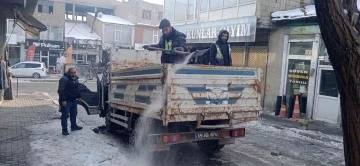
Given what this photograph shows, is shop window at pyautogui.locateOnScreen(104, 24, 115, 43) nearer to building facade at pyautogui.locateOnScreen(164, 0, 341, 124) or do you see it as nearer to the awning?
building facade at pyautogui.locateOnScreen(164, 0, 341, 124)

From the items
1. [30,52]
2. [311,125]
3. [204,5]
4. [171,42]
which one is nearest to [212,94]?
[171,42]

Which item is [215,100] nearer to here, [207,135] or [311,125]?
[207,135]

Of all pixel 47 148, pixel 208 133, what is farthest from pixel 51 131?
pixel 208 133

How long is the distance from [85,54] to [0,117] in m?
28.1

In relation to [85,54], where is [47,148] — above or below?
below

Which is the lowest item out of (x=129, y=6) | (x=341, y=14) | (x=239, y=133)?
(x=239, y=133)

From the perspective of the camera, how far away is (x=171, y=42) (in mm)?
6949

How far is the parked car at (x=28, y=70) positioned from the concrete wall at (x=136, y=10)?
18.9m

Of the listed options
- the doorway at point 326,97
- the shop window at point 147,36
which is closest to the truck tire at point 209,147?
the doorway at point 326,97

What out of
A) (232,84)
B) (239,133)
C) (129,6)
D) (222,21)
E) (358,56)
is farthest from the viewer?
(129,6)

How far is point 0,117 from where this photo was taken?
31.7ft

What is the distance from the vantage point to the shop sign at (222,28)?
12.8 m

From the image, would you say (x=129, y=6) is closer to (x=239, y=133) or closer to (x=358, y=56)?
(x=239, y=133)

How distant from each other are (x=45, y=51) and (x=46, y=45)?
2.32 feet
